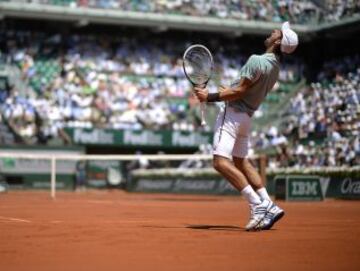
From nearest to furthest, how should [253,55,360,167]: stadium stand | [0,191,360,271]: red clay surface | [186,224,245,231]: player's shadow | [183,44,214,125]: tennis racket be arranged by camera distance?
[0,191,360,271]: red clay surface
[186,224,245,231]: player's shadow
[183,44,214,125]: tennis racket
[253,55,360,167]: stadium stand

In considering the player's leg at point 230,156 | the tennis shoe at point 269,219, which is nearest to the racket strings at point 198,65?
the player's leg at point 230,156

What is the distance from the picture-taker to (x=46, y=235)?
7.30 meters

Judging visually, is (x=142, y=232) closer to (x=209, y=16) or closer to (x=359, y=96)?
(x=359, y=96)

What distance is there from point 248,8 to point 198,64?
25417mm

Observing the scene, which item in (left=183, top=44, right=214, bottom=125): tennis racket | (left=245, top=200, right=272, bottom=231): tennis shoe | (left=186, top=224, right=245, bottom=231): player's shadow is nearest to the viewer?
(left=245, top=200, right=272, bottom=231): tennis shoe

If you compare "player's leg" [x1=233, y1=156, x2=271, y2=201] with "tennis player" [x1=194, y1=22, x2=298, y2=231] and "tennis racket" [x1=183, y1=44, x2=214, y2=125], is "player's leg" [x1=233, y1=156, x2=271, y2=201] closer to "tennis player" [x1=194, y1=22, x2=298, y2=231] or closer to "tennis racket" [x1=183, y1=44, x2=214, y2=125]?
"tennis player" [x1=194, y1=22, x2=298, y2=231]

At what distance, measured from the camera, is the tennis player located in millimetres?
8328

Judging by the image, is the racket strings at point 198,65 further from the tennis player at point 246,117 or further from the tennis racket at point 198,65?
the tennis player at point 246,117

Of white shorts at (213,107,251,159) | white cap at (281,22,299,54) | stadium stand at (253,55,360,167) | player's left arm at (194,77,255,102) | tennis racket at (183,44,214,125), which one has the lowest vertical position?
stadium stand at (253,55,360,167)

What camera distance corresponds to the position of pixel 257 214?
8266mm

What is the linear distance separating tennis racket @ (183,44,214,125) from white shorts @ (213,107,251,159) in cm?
43

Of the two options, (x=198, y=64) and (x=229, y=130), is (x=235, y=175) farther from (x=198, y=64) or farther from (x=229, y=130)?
(x=198, y=64)

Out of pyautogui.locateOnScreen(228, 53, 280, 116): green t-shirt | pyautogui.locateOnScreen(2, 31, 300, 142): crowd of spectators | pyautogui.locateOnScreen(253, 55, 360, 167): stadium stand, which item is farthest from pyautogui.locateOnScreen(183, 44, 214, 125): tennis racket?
pyautogui.locateOnScreen(2, 31, 300, 142): crowd of spectators

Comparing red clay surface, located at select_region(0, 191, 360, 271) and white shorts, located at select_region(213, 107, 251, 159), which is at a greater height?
white shorts, located at select_region(213, 107, 251, 159)
